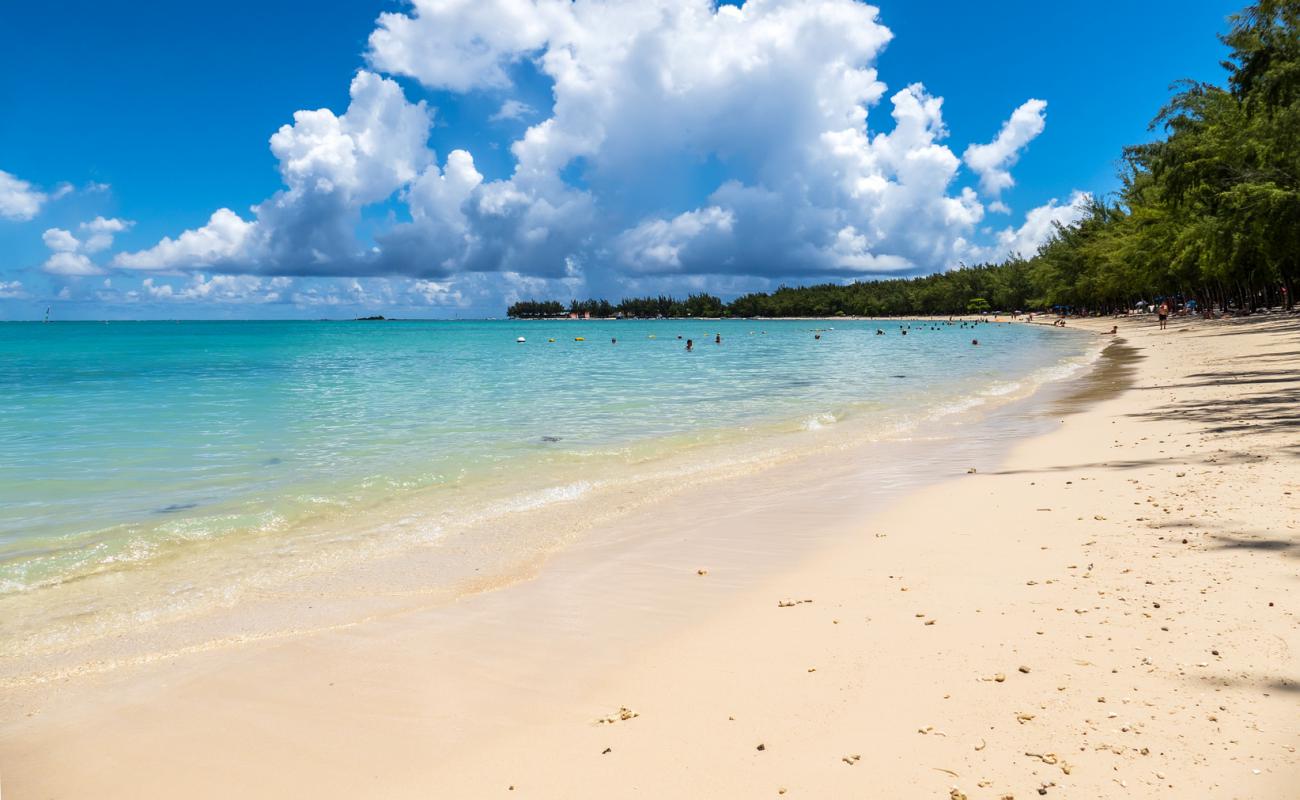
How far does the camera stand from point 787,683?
445cm

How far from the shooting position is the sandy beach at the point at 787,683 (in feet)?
11.6

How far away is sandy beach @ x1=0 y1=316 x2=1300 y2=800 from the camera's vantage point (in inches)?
139

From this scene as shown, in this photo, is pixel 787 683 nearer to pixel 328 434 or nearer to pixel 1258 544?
pixel 1258 544

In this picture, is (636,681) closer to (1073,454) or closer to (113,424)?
(1073,454)

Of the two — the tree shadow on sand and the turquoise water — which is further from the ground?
the tree shadow on sand

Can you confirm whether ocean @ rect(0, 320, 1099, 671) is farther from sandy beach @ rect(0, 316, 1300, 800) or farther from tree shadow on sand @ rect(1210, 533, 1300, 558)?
tree shadow on sand @ rect(1210, 533, 1300, 558)

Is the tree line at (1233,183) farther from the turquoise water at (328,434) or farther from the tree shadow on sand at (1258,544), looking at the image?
the tree shadow on sand at (1258,544)

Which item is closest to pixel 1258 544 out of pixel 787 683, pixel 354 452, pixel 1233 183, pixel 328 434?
pixel 787 683

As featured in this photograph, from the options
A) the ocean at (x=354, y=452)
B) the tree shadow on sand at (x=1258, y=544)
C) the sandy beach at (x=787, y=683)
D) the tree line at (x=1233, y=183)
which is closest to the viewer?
the sandy beach at (x=787, y=683)

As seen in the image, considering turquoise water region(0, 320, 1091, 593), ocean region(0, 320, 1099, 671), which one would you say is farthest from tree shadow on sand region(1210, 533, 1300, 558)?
turquoise water region(0, 320, 1091, 593)

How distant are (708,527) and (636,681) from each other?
160 inches

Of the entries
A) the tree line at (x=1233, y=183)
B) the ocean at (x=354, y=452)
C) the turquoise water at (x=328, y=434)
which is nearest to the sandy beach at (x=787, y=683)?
the ocean at (x=354, y=452)

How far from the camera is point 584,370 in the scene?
40.9 m

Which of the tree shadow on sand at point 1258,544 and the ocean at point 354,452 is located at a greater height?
the tree shadow on sand at point 1258,544
